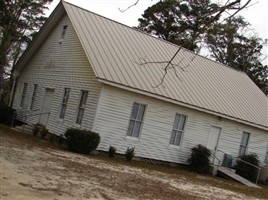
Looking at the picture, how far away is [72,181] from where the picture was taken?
11.5 metres

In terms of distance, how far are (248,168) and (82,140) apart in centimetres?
1040

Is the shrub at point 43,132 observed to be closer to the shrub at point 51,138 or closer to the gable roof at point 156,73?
the shrub at point 51,138

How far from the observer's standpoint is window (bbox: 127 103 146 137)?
2072 centimetres

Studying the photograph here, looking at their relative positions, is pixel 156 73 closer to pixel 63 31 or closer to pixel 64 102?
pixel 64 102

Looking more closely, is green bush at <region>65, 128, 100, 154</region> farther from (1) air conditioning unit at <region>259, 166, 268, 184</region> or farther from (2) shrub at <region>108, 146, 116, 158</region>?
(1) air conditioning unit at <region>259, 166, 268, 184</region>

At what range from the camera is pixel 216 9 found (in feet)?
19.1

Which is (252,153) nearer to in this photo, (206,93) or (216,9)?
(206,93)

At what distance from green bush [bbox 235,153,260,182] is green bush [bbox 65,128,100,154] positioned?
31.0 ft

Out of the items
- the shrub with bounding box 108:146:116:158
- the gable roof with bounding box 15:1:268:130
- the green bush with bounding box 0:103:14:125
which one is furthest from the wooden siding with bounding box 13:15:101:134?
the shrub with bounding box 108:146:116:158

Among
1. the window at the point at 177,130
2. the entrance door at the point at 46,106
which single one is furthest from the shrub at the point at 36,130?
the window at the point at 177,130

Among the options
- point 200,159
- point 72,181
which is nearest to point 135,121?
point 200,159

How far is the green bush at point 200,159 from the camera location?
22.5 meters

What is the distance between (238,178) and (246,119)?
410 cm

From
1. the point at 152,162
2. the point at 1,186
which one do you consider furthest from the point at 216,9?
the point at 152,162
